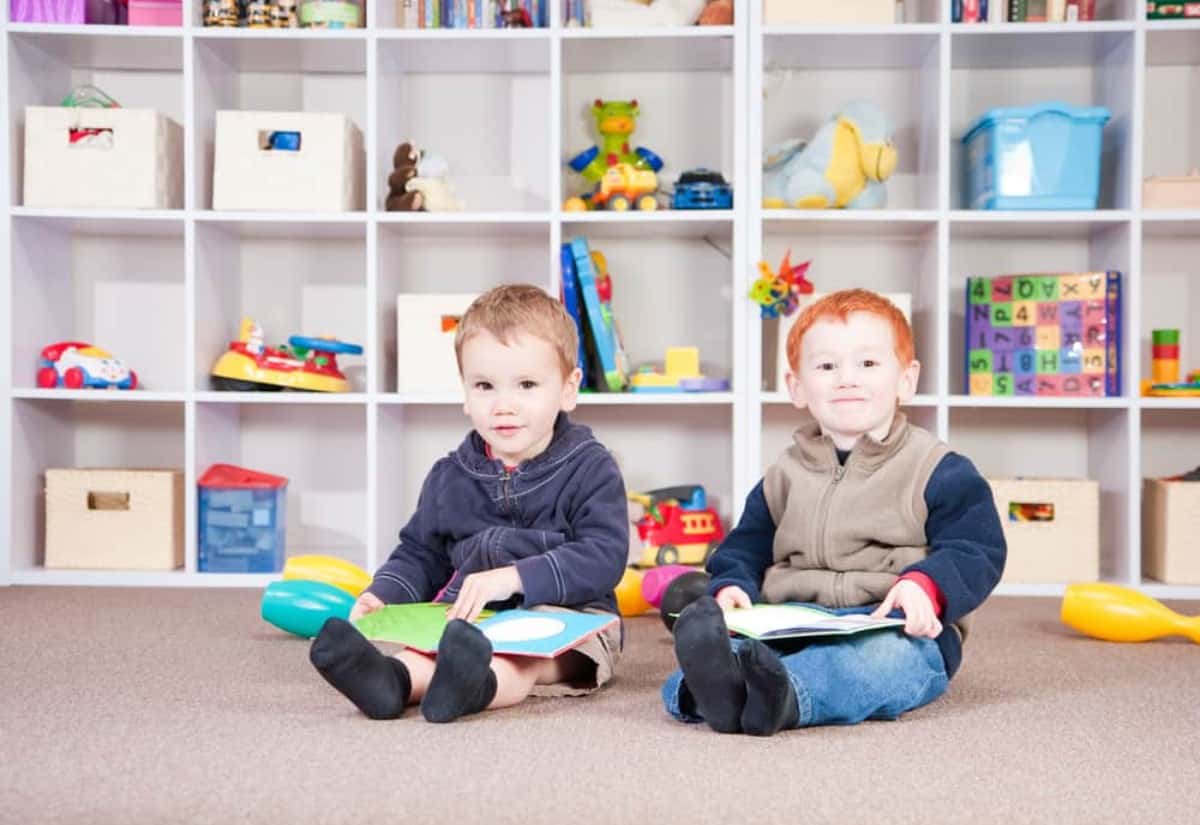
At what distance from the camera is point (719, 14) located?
253 centimetres

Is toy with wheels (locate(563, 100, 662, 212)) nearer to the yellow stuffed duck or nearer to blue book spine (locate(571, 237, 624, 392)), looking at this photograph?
blue book spine (locate(571, 237, 624, 392))

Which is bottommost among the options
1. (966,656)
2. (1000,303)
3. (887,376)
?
(966,656)

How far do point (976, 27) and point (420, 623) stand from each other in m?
1.64

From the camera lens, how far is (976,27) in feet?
7.98

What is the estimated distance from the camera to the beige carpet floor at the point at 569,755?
1.00m

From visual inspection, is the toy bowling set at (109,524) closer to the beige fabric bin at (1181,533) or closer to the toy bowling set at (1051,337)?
the toy bowling set at (1051,337)

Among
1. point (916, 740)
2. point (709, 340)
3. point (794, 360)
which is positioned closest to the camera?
point (916, 740)

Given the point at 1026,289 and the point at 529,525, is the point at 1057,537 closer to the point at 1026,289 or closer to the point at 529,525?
the point at 1026,289

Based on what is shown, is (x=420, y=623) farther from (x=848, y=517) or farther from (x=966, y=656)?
(x=966, y=656)

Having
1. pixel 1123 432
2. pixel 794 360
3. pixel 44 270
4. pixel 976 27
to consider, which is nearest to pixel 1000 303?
pixel 1123 432

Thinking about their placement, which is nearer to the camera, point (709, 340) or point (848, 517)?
point (848, 517)

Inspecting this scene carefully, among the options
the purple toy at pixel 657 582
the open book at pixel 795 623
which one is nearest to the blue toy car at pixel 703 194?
the purple toy at pixel 657 582

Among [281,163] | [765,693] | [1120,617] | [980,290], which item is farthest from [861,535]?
[281,163]

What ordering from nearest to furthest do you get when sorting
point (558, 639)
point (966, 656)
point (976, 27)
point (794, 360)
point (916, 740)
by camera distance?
point (916, 740) → point (558, 639) → point (794, 360) → point (966, 656) → point (976, 27)
